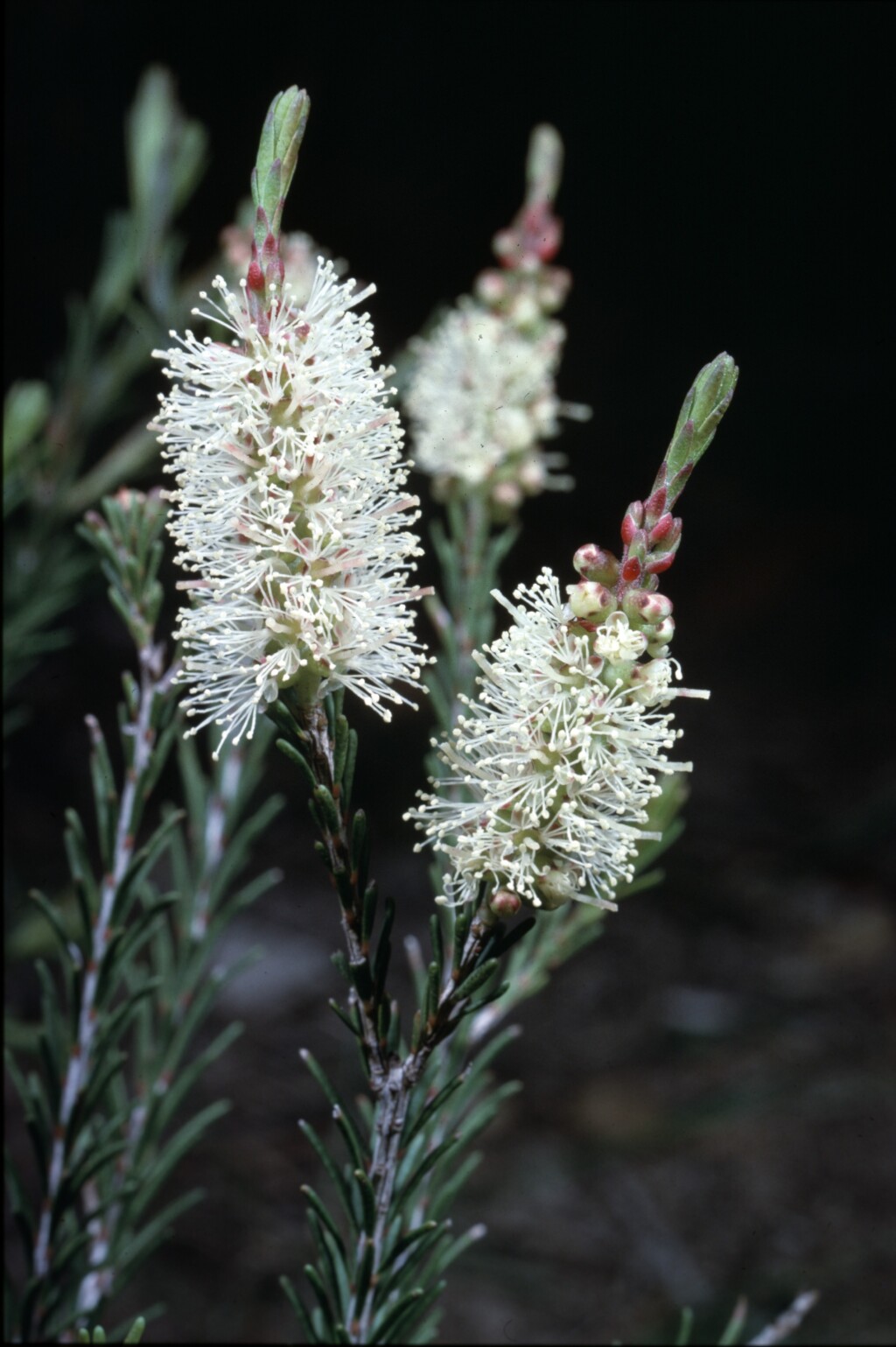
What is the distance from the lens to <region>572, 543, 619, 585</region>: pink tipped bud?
498 mm

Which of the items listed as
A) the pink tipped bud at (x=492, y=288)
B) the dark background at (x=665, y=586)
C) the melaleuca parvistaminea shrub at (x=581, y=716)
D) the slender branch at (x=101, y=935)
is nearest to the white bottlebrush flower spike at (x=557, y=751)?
the melaleuca parvistaminea shrub at (x=581, y=716)

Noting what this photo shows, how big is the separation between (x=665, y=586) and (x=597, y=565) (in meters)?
2.16

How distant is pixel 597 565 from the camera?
1.65ft

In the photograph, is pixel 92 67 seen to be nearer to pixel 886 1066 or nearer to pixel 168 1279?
pixel 168 1279

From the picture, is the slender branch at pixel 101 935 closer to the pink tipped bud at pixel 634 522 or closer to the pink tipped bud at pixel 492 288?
the pink tipped bud at pixel 634 522

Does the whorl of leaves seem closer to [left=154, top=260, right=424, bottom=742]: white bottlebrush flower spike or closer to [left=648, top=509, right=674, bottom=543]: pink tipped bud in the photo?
[left=154, top=260, right=424, bottom=742]: white bottlebrush flower spike

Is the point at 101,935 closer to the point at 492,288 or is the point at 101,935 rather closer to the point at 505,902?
the point at 505,902

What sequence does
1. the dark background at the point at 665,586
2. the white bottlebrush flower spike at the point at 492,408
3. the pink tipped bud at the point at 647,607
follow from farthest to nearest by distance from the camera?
the dark background at the point at 665,586
the white bottlebrush flower spike at the point at 492,408
the pink tipped bud at the point at 647,607

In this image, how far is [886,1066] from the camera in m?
2.23

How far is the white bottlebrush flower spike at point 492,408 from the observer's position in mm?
1017

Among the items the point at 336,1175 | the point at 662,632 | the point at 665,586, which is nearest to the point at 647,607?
the point at 662,632

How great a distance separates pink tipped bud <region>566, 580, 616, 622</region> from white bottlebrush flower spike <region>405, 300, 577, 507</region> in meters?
0.52

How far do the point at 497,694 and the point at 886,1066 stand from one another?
2023mm

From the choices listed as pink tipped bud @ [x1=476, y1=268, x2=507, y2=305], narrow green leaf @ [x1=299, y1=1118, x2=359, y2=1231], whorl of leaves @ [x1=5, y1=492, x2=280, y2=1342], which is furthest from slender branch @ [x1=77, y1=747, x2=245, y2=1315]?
pink tipped bud @ [x1=476, y1=268, x2=507, y2=305]
